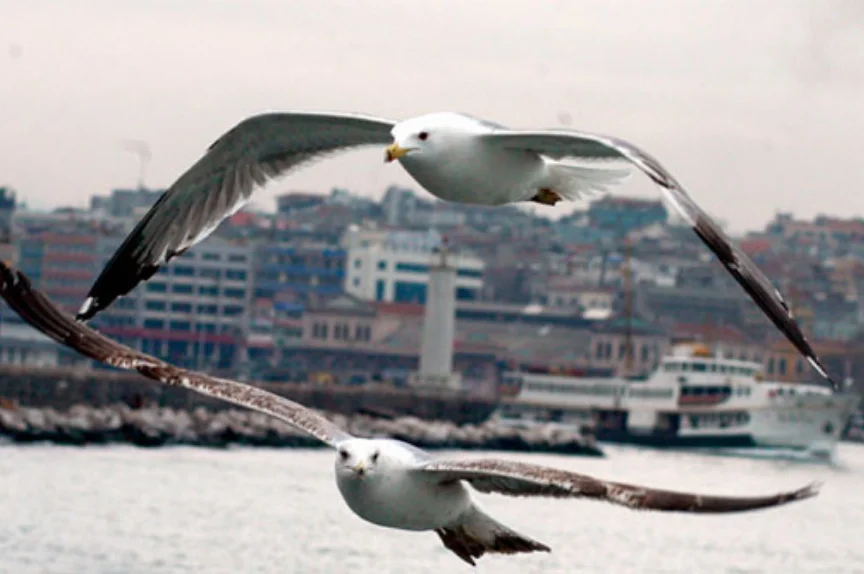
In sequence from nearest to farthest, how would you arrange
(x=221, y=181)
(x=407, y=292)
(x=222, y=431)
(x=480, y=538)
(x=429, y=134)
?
(x=429, y=134) < (x=480, y=538) < (x=221, y=181) < (x=222, y=431) < (x=407, y=292)

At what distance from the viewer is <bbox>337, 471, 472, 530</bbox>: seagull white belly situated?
331 inches

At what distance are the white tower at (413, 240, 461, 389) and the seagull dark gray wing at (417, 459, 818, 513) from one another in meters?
64.8

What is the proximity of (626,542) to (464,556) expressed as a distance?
27.8 metres

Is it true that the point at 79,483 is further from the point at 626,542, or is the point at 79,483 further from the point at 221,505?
the point at 626,542

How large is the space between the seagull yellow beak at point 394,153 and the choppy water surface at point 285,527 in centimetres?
1657

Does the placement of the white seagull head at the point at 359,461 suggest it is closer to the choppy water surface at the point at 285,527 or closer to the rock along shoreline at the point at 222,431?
the choppy water surface at the point at 285,527

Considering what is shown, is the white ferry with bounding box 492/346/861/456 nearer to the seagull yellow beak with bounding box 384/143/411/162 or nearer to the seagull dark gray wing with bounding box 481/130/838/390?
the seagull dark gray wing with bounding box 481/130/838/390

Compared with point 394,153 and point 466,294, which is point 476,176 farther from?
point 466,294

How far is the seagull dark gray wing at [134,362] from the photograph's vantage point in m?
8.84

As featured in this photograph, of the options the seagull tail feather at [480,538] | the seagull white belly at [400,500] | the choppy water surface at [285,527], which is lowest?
the choppy water surface at [285,527]

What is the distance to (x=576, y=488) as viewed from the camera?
773 cm

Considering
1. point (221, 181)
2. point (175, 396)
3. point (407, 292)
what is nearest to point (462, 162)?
point (221, 181)

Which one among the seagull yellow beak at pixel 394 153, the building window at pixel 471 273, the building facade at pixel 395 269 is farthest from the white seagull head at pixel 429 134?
the building window at pixel 471 273

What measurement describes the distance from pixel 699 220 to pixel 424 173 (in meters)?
0.86
